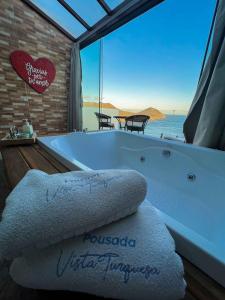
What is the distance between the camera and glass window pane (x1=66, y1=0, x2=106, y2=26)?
107 inches

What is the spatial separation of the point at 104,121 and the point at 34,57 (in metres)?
1.85

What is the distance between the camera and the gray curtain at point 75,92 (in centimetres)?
363

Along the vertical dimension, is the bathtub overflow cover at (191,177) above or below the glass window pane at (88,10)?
below

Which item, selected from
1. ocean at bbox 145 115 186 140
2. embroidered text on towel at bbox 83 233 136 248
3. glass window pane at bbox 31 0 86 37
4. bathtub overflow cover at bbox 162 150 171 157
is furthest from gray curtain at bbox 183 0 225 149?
glass window pane at bbox 31 0 86 37

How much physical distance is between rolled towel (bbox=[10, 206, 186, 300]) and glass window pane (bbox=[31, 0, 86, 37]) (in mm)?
3770

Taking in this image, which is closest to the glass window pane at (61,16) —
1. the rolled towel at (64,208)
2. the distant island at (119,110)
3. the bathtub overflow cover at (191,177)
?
the distant island at (119,110)

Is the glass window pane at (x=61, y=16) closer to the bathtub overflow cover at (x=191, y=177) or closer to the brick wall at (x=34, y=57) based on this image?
the brick wall at (x=34, y=57)

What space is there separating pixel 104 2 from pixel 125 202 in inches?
124

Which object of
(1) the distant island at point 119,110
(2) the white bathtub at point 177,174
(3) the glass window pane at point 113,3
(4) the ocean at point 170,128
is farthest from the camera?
(1) the distant island at point 119,110

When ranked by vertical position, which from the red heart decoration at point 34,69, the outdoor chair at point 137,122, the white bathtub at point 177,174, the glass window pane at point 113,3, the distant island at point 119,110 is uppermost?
the glass window pane at point 113,3

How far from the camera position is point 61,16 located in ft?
10.5

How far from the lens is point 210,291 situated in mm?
418

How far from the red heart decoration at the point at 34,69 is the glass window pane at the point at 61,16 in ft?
2.61

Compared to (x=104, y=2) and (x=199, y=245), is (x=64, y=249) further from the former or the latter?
(x=104, y=2)
